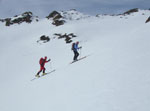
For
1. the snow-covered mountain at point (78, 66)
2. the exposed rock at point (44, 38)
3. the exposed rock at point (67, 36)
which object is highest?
the exposed rock at point (44, 38)

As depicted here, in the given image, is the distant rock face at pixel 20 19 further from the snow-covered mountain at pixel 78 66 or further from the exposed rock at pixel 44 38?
the exposed rock at pixel 44 38

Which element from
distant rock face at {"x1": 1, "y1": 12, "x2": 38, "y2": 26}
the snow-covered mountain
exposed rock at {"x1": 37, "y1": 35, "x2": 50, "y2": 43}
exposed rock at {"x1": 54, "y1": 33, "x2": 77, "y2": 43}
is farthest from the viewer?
distant rock face at {"x1": 1, "y1": 12, "x2": 38, "y2": 26}

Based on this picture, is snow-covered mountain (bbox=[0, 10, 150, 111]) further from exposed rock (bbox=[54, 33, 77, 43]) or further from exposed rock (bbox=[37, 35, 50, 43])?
exposed rock (bbox=[37, 35, 50, 43])

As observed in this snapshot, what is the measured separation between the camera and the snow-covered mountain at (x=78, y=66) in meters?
5.68

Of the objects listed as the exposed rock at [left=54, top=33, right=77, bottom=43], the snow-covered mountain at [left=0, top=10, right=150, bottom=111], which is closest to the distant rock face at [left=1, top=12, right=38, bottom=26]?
the snow-covered mountain at [left=0, top=10, right=150, bottom=111]

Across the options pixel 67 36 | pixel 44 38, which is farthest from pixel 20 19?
pixel 67 36

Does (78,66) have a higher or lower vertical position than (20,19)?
lower

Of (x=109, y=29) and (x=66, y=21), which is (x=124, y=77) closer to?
(x=109, y=29)

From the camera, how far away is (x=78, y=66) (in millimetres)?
12445

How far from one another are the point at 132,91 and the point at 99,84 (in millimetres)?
1769

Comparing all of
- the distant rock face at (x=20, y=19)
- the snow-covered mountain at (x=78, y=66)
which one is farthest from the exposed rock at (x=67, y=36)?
the distant rock face at (x=20, y=19)

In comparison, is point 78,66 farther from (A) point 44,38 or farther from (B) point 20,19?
(B) point 20,19

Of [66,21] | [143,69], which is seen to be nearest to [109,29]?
[66,21]

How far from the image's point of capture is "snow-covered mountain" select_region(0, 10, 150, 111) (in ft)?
18.6
